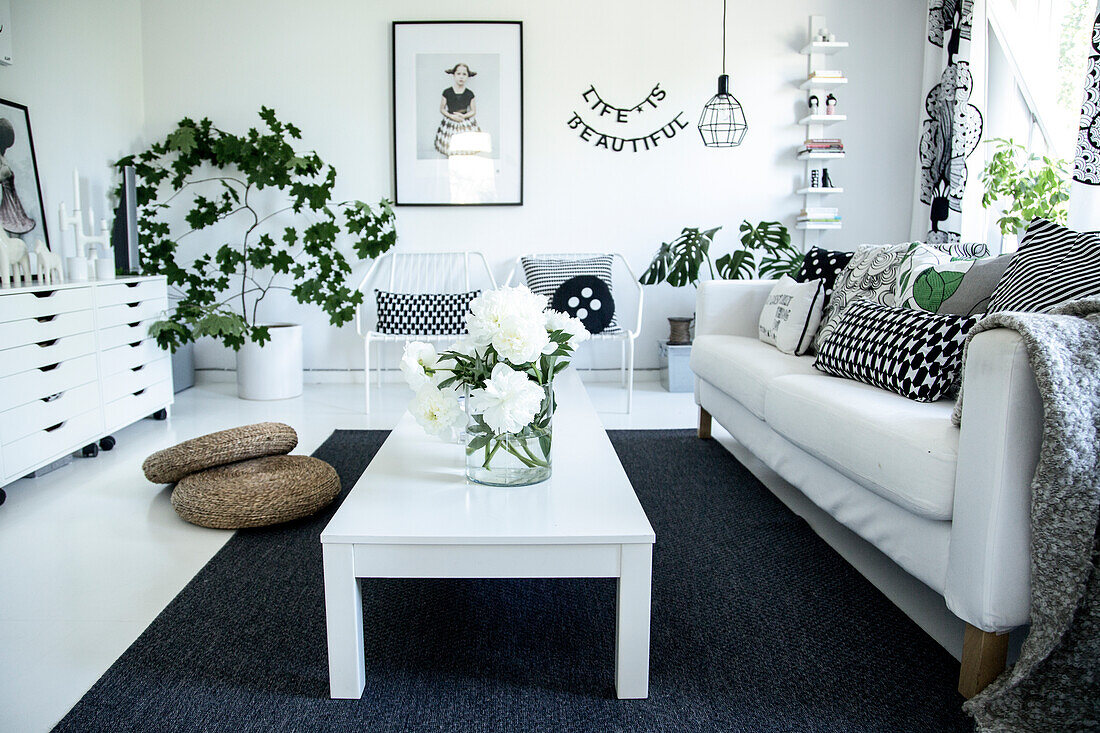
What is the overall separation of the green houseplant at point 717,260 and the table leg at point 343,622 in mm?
3038

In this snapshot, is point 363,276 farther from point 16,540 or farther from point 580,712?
point 580,712

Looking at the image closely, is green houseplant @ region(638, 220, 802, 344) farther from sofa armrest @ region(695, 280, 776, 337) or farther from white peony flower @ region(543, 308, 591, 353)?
white peony flower @ region(543, 308, 591, 353)

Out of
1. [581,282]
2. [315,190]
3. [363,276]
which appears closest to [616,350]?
[581,282]

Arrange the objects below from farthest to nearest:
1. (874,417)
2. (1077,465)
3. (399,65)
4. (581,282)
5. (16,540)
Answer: (399,65)
(581,282)
(16,540)
(874,417)
(1077,465)

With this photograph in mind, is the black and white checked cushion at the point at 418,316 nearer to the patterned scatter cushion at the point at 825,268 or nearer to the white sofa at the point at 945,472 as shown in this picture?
the patterned scatter cushion at the point at 825,268

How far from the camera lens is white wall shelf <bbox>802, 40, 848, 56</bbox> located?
4.27 m

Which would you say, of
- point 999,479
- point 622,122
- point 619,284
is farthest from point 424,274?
point 999,479

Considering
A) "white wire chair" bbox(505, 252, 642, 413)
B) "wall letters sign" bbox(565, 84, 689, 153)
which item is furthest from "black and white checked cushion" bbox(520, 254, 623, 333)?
"wall letters sign" bbox(565, 84, 689, 153)

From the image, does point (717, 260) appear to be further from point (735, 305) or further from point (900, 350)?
point (900, 350)

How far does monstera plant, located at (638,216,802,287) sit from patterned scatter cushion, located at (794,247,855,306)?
3.55 feet

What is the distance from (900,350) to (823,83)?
2860mm

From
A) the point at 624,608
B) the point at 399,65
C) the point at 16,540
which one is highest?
the point at 399,65

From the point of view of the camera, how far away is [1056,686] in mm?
1273

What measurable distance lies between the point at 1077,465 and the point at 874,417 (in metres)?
0.52
